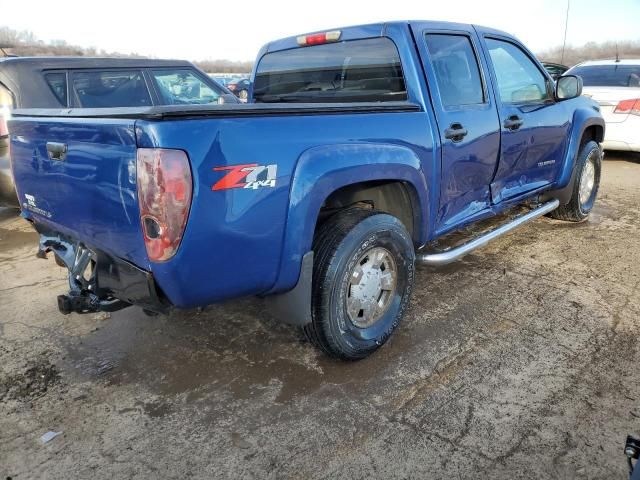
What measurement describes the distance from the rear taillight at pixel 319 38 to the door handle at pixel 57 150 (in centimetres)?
201

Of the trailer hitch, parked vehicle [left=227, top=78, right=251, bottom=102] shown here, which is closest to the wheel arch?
the trailer hitch

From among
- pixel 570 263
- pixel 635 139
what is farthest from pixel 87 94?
pixel 635 139

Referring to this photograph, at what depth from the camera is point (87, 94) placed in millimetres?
5605

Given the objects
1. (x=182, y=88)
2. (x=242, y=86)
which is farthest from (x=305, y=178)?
(x=182, y=88)

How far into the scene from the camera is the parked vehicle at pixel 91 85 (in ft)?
16.9

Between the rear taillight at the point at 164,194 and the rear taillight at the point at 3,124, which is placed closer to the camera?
the rear taillight at the point at 164,194

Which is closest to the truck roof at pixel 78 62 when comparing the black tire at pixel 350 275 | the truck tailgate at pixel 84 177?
the truck tailgate at pixel 84 177

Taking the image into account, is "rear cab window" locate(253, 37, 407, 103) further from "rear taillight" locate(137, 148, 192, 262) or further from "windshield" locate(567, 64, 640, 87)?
"windshield" locate(567, 64, 640, 87)

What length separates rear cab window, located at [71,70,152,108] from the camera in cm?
558

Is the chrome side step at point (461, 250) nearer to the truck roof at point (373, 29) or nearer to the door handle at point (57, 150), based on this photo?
the truck roof at point (373, 29)

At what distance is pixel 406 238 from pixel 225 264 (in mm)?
1192

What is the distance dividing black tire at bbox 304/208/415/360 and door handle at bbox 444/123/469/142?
70 cm

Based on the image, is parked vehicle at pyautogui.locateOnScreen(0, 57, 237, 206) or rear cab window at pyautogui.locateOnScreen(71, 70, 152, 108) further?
rear cab window at pyautogui.locateOnScreen(71, 70, 152, 108)

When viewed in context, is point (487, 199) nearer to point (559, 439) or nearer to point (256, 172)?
point (559, 439)
